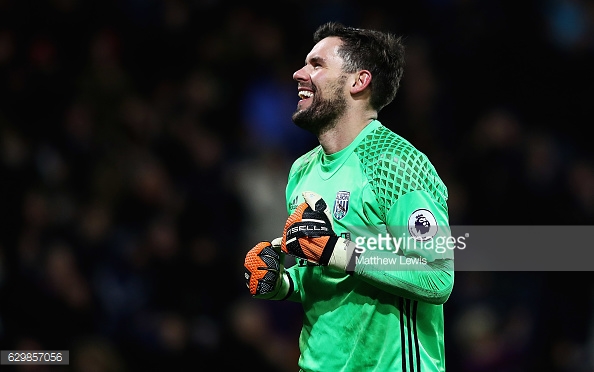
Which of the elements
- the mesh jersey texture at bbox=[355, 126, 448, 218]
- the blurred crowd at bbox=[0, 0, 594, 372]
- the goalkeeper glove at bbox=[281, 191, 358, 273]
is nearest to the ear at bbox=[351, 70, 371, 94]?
the mesh jersey texture at bbox=[355, 126, 448, 218]

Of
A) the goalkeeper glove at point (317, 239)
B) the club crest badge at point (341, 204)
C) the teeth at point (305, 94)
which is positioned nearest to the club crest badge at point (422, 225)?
the goalkeeper glove at point (317, 239)

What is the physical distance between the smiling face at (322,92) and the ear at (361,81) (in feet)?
0.15

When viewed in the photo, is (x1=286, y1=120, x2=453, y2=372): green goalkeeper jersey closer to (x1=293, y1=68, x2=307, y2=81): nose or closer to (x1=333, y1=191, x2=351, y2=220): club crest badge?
(x1=333, y1=191, x2=351, y2=220): club crest badge

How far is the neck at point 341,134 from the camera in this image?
13.3 ft

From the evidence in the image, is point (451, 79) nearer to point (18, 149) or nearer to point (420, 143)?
point (420, 143)

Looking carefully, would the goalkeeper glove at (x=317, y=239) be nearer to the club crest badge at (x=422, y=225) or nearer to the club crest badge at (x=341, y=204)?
the club crest badge at (x=341, y=204)

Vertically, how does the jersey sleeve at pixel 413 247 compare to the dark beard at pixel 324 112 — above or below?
below

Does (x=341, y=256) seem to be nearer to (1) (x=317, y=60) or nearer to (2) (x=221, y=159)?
(1) (x=317, y=60)

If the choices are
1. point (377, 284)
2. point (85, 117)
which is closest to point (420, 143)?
point (85, 117)

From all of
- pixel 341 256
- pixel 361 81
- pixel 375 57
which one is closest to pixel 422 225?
pixel 341 256

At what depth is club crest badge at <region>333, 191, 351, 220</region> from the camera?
3783 millimetres

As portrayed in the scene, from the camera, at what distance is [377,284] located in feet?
11.5

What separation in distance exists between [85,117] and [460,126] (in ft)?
11.2

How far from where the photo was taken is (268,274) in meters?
3.99
